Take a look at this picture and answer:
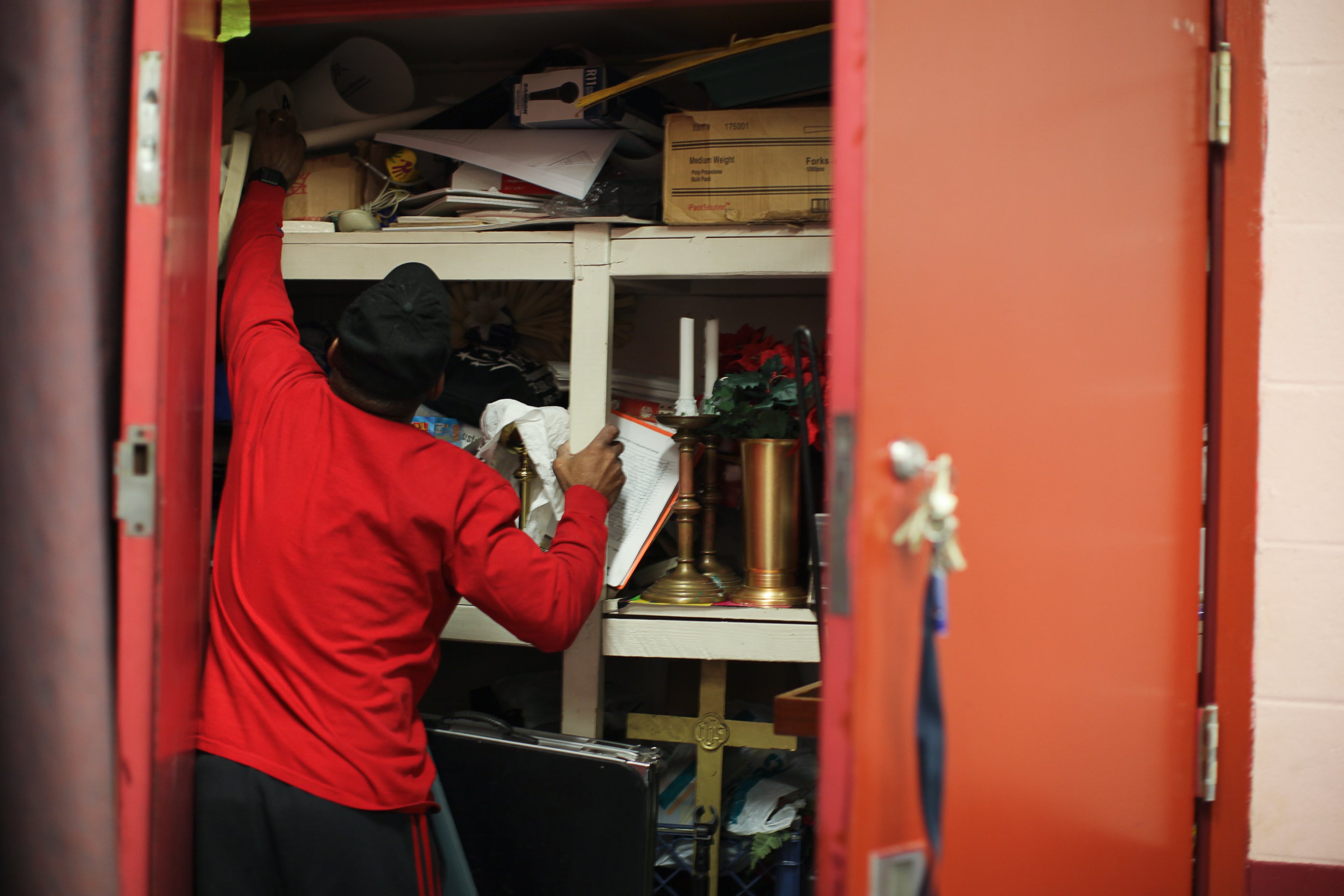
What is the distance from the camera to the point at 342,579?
1206mm

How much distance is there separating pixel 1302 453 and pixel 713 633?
869mm

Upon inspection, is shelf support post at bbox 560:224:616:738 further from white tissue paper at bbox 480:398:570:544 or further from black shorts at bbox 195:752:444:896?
black shorts at bbox 195:752:444:896

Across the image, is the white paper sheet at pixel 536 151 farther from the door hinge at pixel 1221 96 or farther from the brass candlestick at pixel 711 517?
the door hinge at pixel 1221 96

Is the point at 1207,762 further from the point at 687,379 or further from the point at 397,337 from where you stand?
the point at 397,337

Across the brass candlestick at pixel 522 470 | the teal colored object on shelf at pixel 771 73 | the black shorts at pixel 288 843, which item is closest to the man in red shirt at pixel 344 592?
the black shorts at pixel 288 843

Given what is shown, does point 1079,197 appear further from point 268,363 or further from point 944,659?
point 268,363

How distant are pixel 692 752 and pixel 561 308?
0.98 m

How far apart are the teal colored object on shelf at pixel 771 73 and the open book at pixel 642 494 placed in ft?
2.00

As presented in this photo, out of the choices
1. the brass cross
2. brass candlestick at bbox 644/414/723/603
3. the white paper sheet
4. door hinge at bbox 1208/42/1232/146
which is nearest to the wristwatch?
the white paper sheet

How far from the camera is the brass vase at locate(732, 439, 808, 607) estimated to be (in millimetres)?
1556

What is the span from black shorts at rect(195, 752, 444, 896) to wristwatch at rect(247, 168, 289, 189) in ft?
3.09

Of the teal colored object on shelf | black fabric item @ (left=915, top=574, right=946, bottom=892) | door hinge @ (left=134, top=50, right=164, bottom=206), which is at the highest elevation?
the teal colored object on shelf

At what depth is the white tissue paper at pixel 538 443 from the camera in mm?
1554

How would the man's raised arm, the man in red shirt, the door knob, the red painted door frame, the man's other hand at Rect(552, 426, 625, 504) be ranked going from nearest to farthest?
the door knob
the red painted door frame
the man in red shirt
the man's raised arm
the man's other hand at Rect(552, 426, 625, 504)
